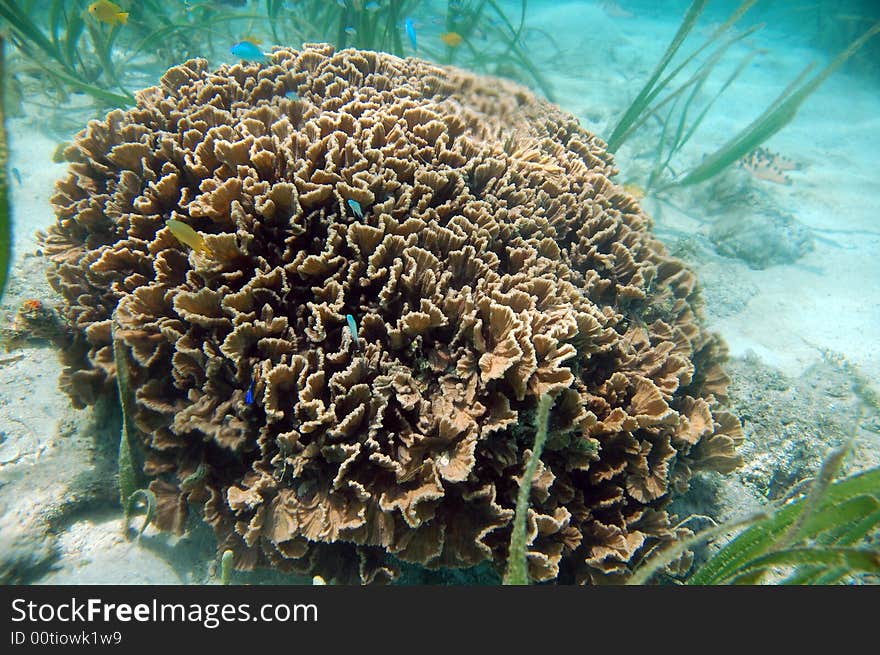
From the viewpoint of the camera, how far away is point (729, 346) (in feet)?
17.7

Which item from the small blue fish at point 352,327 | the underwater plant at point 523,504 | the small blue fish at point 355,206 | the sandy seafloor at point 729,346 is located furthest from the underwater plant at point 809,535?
the small blue fish at point 355,206

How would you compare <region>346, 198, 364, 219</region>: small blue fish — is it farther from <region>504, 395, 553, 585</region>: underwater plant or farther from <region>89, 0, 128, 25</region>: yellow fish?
<region>89, 0, 128, 25</region>: yellow fish

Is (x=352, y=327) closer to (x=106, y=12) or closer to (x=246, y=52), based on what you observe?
(x=246, y=52)

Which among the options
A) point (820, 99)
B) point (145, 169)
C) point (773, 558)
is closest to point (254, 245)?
point (145, 169)

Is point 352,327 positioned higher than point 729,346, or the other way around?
point 352,327

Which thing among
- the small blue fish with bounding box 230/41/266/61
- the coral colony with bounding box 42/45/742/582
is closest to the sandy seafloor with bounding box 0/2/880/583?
the coral colony with bounding box 42/45/742/582

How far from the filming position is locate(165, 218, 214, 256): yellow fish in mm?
2440

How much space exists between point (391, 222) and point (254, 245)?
883 mm

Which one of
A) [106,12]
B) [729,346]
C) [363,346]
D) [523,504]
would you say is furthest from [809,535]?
[106,12]

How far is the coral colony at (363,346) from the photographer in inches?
96.4

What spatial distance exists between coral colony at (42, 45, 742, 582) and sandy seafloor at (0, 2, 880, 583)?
44 cm

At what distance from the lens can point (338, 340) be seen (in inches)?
105

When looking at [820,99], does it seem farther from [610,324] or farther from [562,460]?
[562,460]

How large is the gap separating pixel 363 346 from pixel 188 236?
1.17 metres
